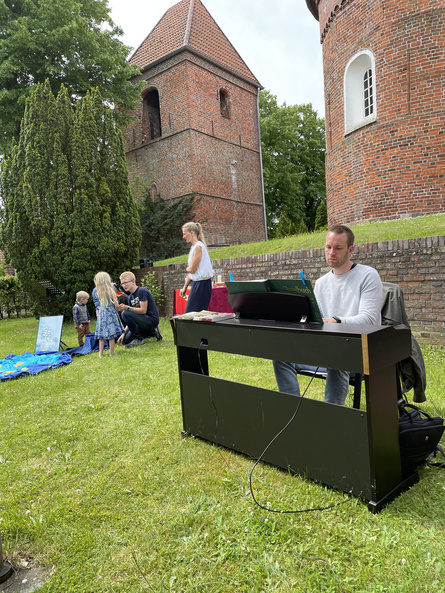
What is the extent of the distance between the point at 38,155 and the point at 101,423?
11053mm

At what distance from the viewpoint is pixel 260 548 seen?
212 cm

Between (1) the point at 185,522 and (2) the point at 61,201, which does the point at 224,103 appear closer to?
(2) the point at 61,201

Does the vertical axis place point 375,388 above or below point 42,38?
below

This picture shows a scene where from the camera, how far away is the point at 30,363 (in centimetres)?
723

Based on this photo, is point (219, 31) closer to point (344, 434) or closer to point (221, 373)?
point (221, 373)

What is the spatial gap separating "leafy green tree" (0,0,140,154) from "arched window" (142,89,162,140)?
425cm

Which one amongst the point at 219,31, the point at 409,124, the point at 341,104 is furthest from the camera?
the point at 219,31

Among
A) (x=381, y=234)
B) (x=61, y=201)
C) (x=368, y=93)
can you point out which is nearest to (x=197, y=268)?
(x=381, y=234)

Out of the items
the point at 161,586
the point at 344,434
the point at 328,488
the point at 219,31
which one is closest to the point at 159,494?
the point at 161,586

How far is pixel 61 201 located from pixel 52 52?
24.4 feet

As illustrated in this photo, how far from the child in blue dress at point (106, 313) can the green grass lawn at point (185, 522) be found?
139 inches

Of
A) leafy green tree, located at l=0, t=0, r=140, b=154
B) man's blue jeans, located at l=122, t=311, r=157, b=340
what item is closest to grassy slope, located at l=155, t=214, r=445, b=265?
man's blue jeans, located at l=122, t=311, r=157, b=340

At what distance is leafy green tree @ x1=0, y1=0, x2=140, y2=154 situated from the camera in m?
14.9

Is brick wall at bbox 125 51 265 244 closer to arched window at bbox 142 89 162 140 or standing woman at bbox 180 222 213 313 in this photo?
arched window at bbox 142 89 162 140
